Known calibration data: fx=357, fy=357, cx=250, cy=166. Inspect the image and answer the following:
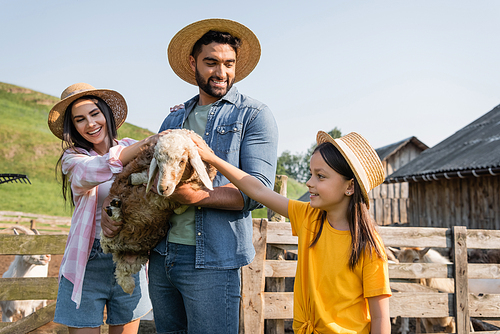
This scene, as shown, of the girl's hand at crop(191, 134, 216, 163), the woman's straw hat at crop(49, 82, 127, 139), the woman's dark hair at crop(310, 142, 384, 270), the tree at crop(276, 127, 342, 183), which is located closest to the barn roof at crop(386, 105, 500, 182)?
the woman's dark hair at crop(310, 142, 384, 270)

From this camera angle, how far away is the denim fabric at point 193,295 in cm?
218

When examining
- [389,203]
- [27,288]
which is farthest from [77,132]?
[389,203]

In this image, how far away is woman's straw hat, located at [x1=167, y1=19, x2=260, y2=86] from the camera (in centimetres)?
260

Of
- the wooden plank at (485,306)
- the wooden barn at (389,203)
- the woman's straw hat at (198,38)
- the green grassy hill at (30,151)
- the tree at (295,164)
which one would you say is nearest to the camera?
the woman's straw hat at (198,38)

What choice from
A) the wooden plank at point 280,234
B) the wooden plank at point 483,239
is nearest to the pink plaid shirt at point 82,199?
the wooden plank at point 280,234

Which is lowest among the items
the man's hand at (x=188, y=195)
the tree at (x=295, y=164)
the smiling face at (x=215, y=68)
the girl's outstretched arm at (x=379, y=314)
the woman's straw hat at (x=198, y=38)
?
the girl's outstretched arm at (x=379, y=314)

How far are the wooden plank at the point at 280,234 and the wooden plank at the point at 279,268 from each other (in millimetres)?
239

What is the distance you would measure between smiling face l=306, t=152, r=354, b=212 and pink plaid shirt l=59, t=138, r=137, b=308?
135 cm

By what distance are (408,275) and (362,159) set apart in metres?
3.20

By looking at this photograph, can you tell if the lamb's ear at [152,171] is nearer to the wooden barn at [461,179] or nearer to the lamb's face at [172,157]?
the lamb's face at [172,157]

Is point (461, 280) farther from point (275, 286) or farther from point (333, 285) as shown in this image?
point (333, 285)

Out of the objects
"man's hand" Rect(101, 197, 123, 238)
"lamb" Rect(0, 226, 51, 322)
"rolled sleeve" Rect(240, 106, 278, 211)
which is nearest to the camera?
"rolled sleeve" Rect(240, 106, 278, 211)

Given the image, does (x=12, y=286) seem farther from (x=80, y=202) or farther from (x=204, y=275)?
(x=204, y=275)

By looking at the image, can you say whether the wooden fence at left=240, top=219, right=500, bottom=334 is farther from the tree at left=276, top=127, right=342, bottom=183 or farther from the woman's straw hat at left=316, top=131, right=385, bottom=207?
the tree at left=276, top=127, right=342, bottom=183
